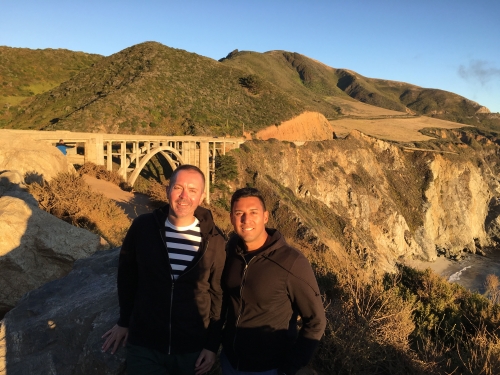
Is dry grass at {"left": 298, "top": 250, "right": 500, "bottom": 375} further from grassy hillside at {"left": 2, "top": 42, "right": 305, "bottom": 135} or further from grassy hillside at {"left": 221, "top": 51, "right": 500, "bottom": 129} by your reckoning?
grassy hillside at {"left": 221, "top": 51, "right": 500, "bottom": 129}

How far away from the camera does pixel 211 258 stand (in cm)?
264

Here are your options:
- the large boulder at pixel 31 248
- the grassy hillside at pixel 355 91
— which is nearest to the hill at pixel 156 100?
the large boulder at pixel 31 248

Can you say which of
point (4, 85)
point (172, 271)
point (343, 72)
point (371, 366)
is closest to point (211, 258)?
point (172, 271)

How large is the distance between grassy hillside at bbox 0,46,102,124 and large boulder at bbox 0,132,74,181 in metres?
32.5

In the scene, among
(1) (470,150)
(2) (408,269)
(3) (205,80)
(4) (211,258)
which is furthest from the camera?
(1) (470,150)

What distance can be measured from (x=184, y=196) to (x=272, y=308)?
3.40ft

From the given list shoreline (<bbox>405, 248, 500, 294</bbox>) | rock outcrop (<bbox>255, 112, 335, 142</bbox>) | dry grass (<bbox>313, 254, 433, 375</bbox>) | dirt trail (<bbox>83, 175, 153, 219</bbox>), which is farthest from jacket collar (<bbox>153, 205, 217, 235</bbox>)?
rock outcrop (<bbox>255, 112, 335, 142</bbox>)

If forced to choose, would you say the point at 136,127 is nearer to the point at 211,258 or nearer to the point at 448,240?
the point at 211,258

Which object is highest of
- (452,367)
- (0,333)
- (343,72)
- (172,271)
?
(343,72)

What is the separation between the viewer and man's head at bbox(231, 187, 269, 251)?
8.32ft

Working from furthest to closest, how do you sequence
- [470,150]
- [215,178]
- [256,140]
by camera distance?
[470,150] → [256,140] → [215,178]

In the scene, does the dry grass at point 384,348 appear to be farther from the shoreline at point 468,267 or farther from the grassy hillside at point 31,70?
the grassy hillside at point 31,70

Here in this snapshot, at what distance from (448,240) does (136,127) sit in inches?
1775

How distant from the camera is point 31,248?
498 cm
